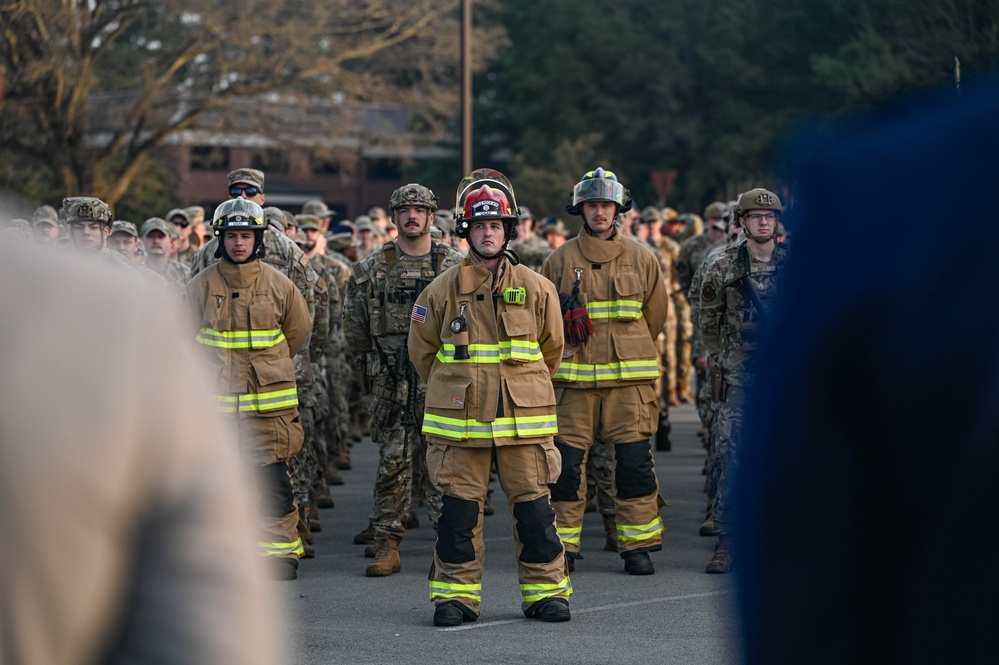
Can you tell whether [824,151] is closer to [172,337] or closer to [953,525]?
[953,525]

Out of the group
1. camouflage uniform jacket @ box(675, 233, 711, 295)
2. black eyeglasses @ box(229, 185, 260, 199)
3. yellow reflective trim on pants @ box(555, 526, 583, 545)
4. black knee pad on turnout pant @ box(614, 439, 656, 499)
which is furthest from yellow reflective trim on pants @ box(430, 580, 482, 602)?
camouflage uniform jacket @ box(675, 233, 711, 295)

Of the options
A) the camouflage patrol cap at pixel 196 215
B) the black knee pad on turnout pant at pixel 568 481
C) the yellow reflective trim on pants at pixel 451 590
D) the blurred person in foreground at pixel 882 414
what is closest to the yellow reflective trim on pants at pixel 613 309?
the black knee pad on turnout pant at pixel 568 481

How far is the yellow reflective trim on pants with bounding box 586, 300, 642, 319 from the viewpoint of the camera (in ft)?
35.8

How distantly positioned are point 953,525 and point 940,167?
1.15ft

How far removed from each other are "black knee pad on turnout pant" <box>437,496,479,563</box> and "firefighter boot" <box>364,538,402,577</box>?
178 centimetres

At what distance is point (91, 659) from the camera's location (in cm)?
127

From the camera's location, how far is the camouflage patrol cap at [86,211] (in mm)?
13094

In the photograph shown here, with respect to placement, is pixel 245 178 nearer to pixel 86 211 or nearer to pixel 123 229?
pixel 86 211

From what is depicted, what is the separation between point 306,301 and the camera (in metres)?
12.0

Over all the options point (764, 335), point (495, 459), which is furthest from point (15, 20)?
point (764, 335)

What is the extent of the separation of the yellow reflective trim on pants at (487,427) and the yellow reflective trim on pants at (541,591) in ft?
2.65

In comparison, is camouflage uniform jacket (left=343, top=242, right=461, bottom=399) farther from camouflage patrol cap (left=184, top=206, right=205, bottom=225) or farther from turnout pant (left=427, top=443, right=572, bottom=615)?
camouflage patrol cap (left=184, top=206, right=205, bottom=225)

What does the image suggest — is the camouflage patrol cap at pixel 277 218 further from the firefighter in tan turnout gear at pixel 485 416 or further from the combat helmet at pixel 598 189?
the firefighter in tan turnout gear at pixel 485 416

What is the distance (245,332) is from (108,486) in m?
9.34
